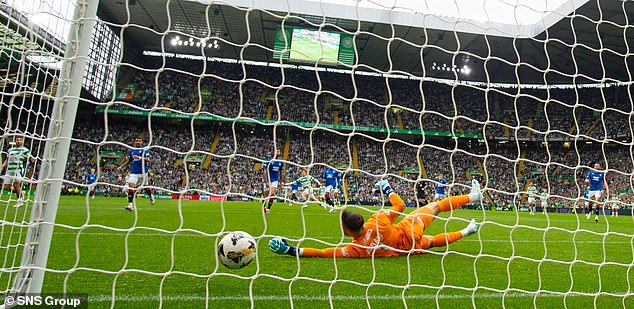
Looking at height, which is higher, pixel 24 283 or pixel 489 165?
pixel 489 165

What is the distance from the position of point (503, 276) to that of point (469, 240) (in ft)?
8.77

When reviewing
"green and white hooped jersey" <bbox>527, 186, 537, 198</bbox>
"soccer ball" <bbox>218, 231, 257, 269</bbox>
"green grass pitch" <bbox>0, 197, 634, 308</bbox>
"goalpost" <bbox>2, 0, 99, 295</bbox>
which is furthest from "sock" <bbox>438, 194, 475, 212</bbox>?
"goalpost" <bbox>2, 0, 99, 295</bbox>

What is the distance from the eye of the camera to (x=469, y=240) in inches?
259

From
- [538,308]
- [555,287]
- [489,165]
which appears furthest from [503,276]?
[489,165]

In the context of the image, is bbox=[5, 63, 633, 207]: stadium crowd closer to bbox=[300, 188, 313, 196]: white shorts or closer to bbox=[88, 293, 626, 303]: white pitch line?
bbox=[300, 188, 313, 196]: white shorts

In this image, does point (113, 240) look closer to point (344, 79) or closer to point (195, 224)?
point (195, 224)

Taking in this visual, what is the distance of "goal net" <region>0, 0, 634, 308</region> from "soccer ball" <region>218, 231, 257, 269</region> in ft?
0.47

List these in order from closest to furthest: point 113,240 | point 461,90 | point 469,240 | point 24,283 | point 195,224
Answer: point 24,283
point 113,240
point 469,240
point 195,224
point 461,90

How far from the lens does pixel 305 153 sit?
80.7 ft

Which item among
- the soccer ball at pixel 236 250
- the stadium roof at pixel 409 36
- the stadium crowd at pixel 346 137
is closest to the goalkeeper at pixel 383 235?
the soccer ball at pixel 236 250

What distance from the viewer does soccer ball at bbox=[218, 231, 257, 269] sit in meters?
3.19

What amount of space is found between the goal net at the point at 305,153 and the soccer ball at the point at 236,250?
5.6 inches

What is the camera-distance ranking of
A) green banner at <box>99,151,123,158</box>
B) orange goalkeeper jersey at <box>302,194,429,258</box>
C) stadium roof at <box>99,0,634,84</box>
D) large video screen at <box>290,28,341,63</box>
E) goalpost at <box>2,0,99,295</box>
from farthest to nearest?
green banner at <box>99,151,123,158</box> → large video screen at <box>290,28,341,63</box> → stadium roof at <box>99,0,634,84</box> → orange goalkeeper jersey at <box>302,194,429,258</box> → goalpost at <box>2,0,99,295</box>

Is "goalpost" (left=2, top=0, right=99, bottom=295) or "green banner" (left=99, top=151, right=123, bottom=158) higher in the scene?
"green banner" (left=99, top=151, right=123, bottom=158)
